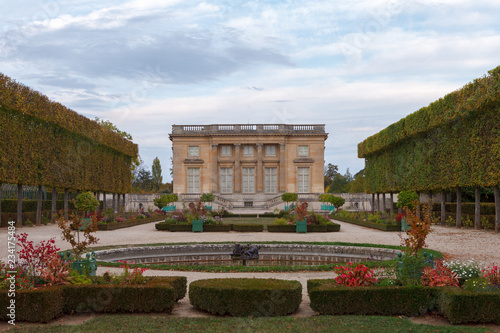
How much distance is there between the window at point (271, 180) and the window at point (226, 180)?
4.32m

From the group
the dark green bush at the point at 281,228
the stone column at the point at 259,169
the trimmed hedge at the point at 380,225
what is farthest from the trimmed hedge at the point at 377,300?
the stone column at the point at 259,169

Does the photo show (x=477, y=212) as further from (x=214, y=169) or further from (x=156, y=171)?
(x=156, y=171)

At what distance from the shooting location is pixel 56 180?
87.1 ft

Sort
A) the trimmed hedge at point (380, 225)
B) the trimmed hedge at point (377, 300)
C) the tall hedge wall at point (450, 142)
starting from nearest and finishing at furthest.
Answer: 1. the trimmed hedge at point (377, 300)
2. the tall hedge wall at point (450, 142)
3. the trimmed hedge at point (380, 225)

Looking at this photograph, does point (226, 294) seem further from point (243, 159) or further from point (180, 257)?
point (243, 159)

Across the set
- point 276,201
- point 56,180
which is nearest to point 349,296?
point 56,180

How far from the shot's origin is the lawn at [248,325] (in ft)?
20.1

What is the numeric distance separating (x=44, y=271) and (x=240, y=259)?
647cm

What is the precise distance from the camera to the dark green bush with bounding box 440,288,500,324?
6.51 meters

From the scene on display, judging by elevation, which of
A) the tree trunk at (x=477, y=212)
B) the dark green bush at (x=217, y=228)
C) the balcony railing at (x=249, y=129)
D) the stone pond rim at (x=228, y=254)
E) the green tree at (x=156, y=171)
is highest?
the balcony railing at (x=249, y=129)

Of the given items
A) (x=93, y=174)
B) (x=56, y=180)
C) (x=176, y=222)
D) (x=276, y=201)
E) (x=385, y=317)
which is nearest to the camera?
(x=385, y=317)

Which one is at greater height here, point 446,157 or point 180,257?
point 446,157

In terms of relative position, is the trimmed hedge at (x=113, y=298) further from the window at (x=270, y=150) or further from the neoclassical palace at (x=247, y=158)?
the window at (x=270, y=150)

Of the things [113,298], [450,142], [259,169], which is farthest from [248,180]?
[113,298]
